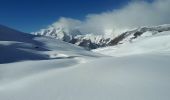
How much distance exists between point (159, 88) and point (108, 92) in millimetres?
1216

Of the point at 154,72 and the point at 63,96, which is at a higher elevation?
the point at 154,72

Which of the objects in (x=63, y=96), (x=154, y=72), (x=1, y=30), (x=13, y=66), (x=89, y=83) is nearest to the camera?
(x=63, y=96)

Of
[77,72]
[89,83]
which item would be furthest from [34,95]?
[77,72]

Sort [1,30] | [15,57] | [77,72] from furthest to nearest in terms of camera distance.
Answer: [1,30] < [15,57] < [77,72]

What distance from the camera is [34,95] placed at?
663 centimetres

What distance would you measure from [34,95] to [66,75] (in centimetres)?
182

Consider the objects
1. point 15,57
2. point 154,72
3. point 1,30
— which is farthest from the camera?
point 1,30

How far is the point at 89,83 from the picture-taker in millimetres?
7164

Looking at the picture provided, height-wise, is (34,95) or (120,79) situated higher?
(120,79)

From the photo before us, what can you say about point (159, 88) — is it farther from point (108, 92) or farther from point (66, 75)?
point (66, 75)

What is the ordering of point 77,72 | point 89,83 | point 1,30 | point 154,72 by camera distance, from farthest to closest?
point 1,30
point 77,72
point 154,72
point 89,83

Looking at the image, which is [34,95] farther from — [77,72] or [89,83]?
[77,72]

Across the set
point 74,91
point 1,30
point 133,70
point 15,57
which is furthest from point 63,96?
point 1,30

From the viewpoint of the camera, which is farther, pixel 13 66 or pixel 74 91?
pixel 13 66
